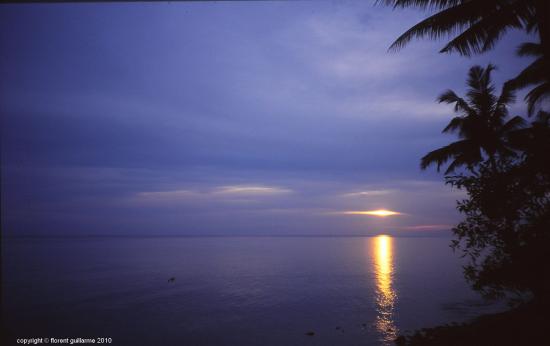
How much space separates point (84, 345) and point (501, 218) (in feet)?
65.4

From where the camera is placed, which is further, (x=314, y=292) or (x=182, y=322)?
(x=314, y=292)

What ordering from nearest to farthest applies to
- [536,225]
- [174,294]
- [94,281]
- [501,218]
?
[536,225], [501,218], [174,294], [94,281]

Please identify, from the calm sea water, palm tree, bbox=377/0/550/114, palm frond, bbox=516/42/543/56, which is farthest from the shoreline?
palm frond, bbox=516/42/543/56

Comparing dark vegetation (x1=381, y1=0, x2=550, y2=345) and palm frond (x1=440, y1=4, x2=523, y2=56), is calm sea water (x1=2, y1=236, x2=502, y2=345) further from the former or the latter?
palm frond (x1=440, y1=4, x2=523, y2=56)

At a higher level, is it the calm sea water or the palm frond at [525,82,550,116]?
the palm frond at [525,82,550,116]

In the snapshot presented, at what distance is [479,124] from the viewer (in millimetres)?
18516

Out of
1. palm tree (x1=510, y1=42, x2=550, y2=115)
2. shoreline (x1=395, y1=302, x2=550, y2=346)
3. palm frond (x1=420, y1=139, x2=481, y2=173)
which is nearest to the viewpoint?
shoreline (x1=395, y1=302, x2=550, y2=346)

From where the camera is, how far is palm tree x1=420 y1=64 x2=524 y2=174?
716 inches

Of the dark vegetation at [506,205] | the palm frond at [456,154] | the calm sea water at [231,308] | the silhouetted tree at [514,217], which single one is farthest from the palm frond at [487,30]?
the calm sea water at [231,308]

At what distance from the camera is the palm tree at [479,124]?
59.7ft

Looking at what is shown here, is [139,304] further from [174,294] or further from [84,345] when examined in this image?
[84,345]

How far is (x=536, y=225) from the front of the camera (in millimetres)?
7410

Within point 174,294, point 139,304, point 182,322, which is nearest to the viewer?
point 182,322

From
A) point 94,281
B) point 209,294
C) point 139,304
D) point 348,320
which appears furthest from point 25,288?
point 348,320
